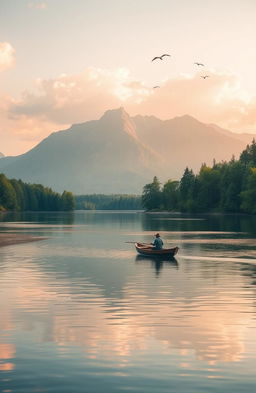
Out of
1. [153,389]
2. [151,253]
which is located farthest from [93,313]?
[151,253]

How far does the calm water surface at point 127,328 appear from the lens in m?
19.9

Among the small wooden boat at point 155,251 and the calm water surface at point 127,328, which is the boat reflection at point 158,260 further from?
the calm water surface at point 127,328

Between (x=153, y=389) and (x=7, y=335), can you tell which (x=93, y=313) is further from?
(x=153, y=389)

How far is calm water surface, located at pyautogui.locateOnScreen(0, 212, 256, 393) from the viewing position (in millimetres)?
19891

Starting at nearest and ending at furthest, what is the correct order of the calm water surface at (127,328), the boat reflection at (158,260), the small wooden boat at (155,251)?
the calm water surface at (127,328) < the boat reflection at (158,260) < the small wooden boat at (155,251)

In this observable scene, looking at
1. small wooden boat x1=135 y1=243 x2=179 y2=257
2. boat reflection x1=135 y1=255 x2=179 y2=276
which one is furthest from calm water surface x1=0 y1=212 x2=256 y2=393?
small wooden boat x1=135 y1=243 x2=179 y2=257

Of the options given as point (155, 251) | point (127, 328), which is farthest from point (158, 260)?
point (127, 328)

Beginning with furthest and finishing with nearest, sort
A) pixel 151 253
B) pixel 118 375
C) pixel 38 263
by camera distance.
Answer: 1. pixel 151 253
2. pixel 38 263
3. pixel 118 375

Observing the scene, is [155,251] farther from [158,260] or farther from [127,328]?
[127,328]

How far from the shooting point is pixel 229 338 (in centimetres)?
2602

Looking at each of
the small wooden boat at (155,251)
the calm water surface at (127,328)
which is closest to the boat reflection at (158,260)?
the small wooden boat at (155,251)

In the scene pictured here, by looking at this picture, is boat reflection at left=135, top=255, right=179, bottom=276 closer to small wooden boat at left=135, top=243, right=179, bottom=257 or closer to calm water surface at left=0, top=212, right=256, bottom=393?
small wooden boat at left=135, top=243, right=179, bottom=257

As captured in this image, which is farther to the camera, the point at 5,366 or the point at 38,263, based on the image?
the point at 38,263

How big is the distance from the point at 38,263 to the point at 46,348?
35.8m
